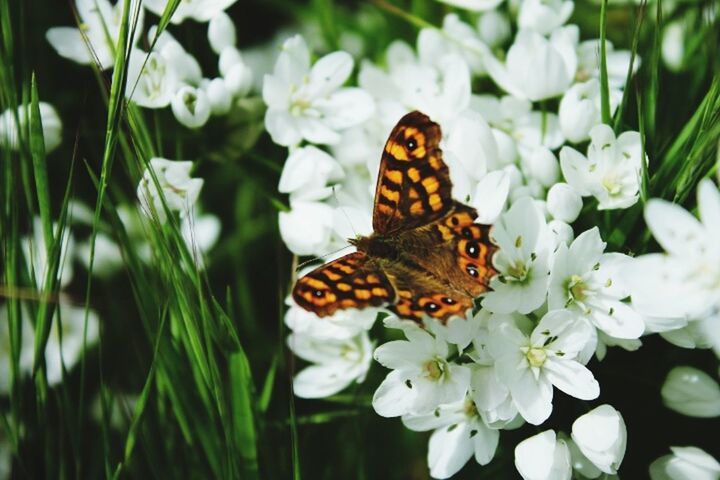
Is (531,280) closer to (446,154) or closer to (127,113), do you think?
(446,154)

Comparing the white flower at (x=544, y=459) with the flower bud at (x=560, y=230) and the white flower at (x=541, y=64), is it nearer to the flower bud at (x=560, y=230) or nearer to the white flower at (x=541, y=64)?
the flower bud at (x=560, y=230)

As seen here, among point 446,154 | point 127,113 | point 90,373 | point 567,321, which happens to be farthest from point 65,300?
point 567,321

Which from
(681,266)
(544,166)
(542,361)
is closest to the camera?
(681,266)

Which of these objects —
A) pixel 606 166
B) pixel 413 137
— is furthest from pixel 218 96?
pixel 606 166

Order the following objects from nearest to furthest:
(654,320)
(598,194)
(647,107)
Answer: (654,320)
(598,194)
(647,107)

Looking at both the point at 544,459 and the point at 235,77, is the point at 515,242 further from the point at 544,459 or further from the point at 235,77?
the point at 235,77

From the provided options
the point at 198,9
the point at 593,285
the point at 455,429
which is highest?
the point at 198,9

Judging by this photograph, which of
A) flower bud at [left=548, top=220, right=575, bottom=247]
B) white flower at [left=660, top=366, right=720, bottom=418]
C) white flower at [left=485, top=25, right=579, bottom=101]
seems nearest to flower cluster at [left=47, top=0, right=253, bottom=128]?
white flower at [left=485, top=25, right=579, bottom=101]
